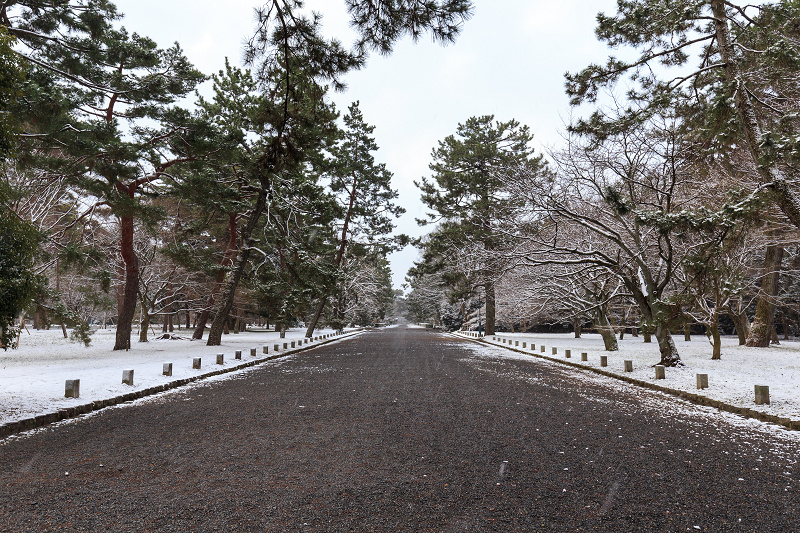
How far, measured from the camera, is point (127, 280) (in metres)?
20.2

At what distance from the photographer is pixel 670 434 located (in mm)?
6238

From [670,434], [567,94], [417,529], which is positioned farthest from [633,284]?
[417,529]

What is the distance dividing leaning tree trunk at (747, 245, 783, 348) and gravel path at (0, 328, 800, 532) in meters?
19.1

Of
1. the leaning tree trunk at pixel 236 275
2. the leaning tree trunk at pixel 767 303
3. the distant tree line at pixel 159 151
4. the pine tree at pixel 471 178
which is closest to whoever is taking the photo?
the distant tree line at pixel 159 151

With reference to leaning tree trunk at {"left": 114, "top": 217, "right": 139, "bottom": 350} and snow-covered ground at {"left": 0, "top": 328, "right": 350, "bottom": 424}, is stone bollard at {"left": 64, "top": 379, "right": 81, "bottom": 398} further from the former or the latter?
leaning tree trunk at {"left": 114, "top": 217, "right": 139, "bottom": 350}

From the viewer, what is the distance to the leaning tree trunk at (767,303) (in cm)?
2227

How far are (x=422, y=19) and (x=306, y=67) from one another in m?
2.12

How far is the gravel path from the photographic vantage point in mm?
3494

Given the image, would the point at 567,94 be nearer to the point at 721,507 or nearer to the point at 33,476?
the point at 721,507

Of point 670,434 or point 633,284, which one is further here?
point 633,284

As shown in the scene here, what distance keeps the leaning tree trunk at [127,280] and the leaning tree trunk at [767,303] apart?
95.5ft

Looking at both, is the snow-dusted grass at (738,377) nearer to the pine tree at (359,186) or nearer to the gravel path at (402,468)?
the gravel path at (402,468)

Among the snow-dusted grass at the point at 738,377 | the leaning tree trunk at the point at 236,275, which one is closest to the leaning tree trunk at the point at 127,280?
the leaning tree trunk at the point at 236,275

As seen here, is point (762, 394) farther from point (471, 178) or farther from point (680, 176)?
point (471, 178)
